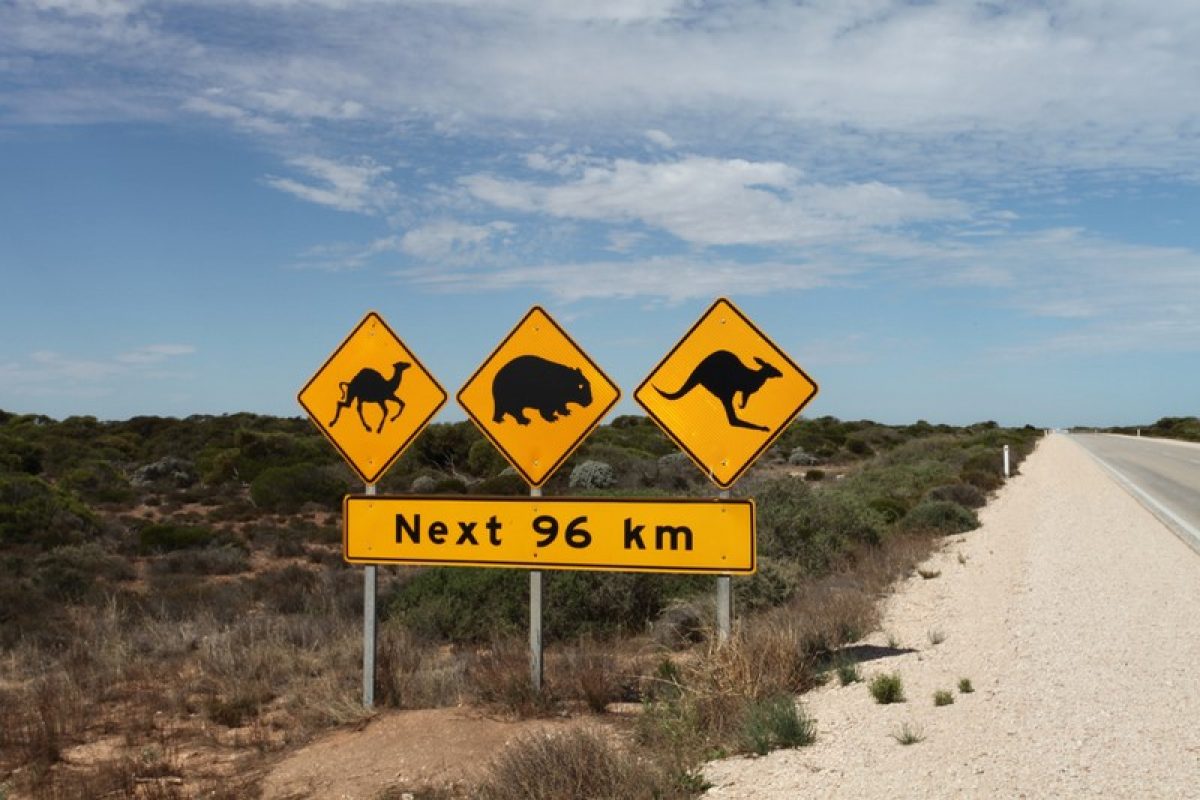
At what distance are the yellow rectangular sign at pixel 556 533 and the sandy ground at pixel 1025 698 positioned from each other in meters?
1.32

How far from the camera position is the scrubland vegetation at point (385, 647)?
22.9 feet

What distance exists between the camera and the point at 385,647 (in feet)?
31.3

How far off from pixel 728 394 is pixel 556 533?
5.47 ft

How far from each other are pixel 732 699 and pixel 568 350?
2883mm

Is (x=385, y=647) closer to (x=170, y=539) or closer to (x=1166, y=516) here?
(x=170, y=539)

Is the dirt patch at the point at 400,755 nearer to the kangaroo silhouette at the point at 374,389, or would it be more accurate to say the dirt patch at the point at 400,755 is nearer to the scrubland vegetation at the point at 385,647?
the scrubland vegetation at the point at 385,647

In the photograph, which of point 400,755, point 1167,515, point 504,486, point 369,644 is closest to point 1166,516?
point 1167,515

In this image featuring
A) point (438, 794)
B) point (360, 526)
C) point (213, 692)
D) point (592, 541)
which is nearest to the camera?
point (438, 794)

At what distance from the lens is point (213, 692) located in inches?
386

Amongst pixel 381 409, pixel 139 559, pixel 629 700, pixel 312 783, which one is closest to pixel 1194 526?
pixel 629 700

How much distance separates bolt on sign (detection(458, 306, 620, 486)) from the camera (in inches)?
326

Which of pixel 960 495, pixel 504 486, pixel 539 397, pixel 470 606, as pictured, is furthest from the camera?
pixel 504 486

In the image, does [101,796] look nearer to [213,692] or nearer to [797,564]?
[213,692]

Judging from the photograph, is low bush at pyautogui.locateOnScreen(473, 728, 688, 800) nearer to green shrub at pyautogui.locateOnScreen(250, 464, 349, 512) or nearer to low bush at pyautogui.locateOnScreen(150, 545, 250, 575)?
low bush at pyautogui.locateOnScreen(150, 545, 250, 575)
